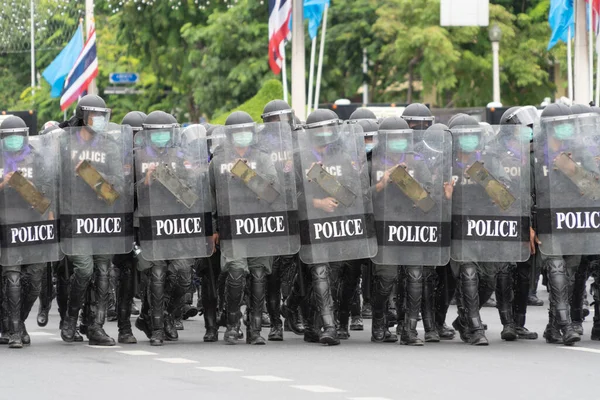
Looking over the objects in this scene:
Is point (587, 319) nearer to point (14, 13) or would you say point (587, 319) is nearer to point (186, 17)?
point (186, 17)

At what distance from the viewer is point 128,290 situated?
13844mm

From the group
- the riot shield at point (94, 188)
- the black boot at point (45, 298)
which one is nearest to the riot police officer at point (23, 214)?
the riot shield at point (94, 188)

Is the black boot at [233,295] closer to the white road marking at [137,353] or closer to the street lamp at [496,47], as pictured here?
the white road marking at [137,353]

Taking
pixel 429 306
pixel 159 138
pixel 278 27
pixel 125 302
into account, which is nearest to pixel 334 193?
pixel 429 306

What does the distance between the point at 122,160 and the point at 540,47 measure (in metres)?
25.7

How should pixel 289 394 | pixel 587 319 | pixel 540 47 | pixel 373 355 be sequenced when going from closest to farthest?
pixel 289 394 < pixel 373 355 < pixel 587 319 < pixel 540 47

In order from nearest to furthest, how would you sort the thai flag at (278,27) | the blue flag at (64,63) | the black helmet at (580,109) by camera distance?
the black helmet at (580,109) → the thai flag at (278,27) → the blue flag at (64,63)

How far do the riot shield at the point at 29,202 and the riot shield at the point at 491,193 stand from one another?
Result: 135 inches

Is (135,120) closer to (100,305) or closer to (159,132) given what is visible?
(159,132)

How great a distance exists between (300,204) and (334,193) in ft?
1.09

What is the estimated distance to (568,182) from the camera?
1323 cm

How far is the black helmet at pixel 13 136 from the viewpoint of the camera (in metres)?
13.2

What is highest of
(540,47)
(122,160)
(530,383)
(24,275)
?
(540,47)

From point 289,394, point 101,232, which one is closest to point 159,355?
point 101,232
